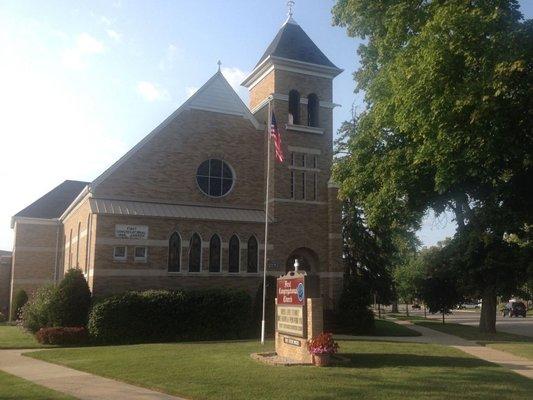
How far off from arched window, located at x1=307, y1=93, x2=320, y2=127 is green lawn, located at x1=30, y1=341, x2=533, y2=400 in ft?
51.0

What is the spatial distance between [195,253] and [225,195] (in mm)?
3777

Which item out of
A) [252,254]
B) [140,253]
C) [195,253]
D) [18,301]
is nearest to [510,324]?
[252,254]

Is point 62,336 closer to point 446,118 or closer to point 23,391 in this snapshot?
point 23,391

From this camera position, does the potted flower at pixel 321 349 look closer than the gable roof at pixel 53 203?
Yes

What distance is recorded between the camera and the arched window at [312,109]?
102 ft

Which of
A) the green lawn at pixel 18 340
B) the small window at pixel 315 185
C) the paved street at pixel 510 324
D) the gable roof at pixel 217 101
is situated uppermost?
the gable roof at pixel 217 101

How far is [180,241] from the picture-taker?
26.0m

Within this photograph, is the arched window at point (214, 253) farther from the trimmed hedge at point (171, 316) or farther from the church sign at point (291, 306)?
the church sign at point (291, 306)

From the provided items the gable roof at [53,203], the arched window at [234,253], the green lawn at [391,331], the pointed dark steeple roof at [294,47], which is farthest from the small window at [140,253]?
the gable roof at [53,203]

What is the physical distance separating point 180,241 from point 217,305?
12.4 feet

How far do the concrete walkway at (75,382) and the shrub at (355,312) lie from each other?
14.9 m

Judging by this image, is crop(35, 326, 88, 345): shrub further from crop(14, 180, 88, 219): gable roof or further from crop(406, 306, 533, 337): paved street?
crop(406, 306, 533, 337): paved street

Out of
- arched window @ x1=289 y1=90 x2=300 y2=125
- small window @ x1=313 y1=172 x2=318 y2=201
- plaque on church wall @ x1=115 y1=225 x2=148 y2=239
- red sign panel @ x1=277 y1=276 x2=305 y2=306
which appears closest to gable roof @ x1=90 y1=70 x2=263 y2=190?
arched window @ x1=289 y1=90 x2=300 y2=125

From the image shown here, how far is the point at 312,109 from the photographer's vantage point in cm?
3130
